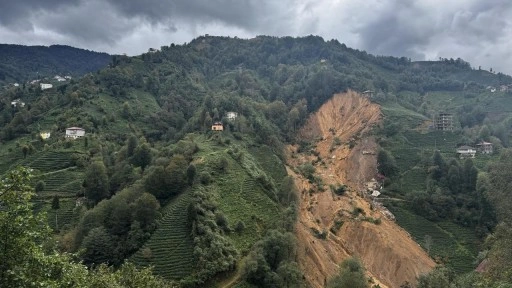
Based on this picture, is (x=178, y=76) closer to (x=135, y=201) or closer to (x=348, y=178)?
(x=348, y=178)

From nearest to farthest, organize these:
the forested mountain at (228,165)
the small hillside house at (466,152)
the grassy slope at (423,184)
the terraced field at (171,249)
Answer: the terraced field at (171,249), the forested mountain at (228,165), the grassy slope at (423,184), the small hillside house at (466,152)

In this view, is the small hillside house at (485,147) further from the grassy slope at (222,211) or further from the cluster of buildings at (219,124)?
the grassy slope at (222,211)

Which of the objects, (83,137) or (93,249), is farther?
(83,137)

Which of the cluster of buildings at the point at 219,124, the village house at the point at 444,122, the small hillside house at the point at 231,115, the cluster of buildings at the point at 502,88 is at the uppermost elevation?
the cluster of buildings at the point at 502,88


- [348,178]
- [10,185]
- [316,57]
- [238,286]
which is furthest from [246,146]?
[316,57]

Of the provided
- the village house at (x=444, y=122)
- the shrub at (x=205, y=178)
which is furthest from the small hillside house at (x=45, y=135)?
the village house at (x=444, y=122)

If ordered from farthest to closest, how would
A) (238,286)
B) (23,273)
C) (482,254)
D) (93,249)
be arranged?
(482,254)
(93,249)
(238,286)
(23,273)

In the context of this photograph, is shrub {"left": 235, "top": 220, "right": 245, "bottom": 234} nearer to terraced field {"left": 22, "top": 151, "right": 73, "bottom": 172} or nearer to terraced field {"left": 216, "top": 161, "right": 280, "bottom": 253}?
terraced field {"left": 216, "top": 161, "right": 280, "bottom": 253}
